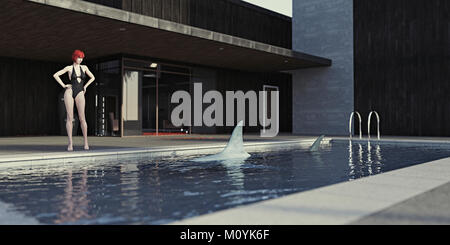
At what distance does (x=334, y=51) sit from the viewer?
Result: 17.3 metres

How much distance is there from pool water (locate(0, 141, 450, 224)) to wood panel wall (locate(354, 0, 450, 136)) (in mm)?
9364

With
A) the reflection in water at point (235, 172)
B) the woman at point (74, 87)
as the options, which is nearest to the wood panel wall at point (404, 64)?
the reflection in water at point (235, 172)

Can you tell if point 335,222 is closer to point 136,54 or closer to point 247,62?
point 136,54

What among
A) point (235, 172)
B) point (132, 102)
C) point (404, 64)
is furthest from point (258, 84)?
point (235, 172)

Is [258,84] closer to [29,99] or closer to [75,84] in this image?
[29,99]

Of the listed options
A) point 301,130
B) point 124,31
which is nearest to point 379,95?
point 301,130

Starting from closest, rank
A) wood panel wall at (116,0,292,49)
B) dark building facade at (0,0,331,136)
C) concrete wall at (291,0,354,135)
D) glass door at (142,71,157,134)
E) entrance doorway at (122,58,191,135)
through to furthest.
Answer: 1. dark building facade at (0,0,331,136)
2. entrance doorway at (122,58,191,135)
3. glass door at (142,71,157,134)
4. wood panel wall at (116,0,292,49)
5. concrete wall at (291,0,354,135)

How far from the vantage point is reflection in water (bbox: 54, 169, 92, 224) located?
2867mm

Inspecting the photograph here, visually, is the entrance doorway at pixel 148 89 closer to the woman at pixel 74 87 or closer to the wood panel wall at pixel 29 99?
the wood panel wall at pixel 29 99

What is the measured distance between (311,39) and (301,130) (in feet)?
14.2

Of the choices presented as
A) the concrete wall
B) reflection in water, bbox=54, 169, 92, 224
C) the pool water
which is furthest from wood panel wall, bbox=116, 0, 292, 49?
reflection in water, bbox=54, 169, 92, 224

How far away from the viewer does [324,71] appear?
A: 1767 centimetres

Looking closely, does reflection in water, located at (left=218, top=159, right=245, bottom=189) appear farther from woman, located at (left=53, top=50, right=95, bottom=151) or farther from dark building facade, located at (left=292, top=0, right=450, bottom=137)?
dark building facade, located at (left=292, top=0, right=450, bottom=137)

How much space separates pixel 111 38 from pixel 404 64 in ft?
36.7
